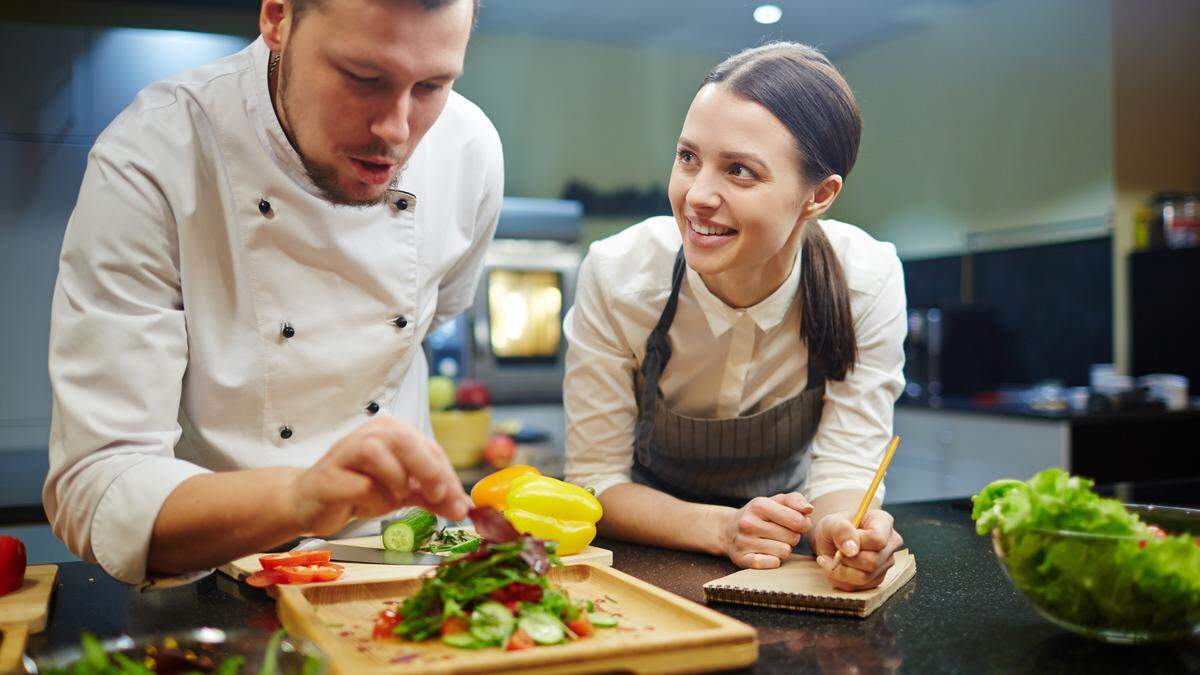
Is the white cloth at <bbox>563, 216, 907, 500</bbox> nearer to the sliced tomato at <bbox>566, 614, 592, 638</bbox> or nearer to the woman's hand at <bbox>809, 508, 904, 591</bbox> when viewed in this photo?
the woman's hand at <bbox>809, 508, 904, 591</bbox>

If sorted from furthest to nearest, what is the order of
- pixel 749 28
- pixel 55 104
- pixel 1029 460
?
1. pixel 749 28
2. pixel 1029 460
3. pixel 55 104

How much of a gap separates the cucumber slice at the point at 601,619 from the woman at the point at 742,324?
42 cm

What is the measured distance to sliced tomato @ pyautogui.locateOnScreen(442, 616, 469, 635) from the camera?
38.4 inches

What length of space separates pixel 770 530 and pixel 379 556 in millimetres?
533

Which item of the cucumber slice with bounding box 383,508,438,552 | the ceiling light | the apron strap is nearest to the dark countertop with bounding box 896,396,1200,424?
the ceiling light

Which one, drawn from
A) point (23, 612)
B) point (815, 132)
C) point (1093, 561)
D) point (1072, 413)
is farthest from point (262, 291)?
point (1072, 413)

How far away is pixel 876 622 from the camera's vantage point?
3.67ft

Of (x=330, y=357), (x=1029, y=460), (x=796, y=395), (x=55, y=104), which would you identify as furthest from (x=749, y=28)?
(x=330, y=357)

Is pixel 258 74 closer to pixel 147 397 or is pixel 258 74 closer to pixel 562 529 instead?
pixel 147 397

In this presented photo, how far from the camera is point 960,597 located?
1.22 meters

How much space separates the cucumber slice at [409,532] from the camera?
1361mm

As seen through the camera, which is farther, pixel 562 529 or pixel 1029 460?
pixel 1029 460

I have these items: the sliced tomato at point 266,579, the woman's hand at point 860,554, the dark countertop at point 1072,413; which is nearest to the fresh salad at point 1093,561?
the woman's hand at point 860,554

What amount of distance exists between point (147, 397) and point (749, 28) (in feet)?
15.7
